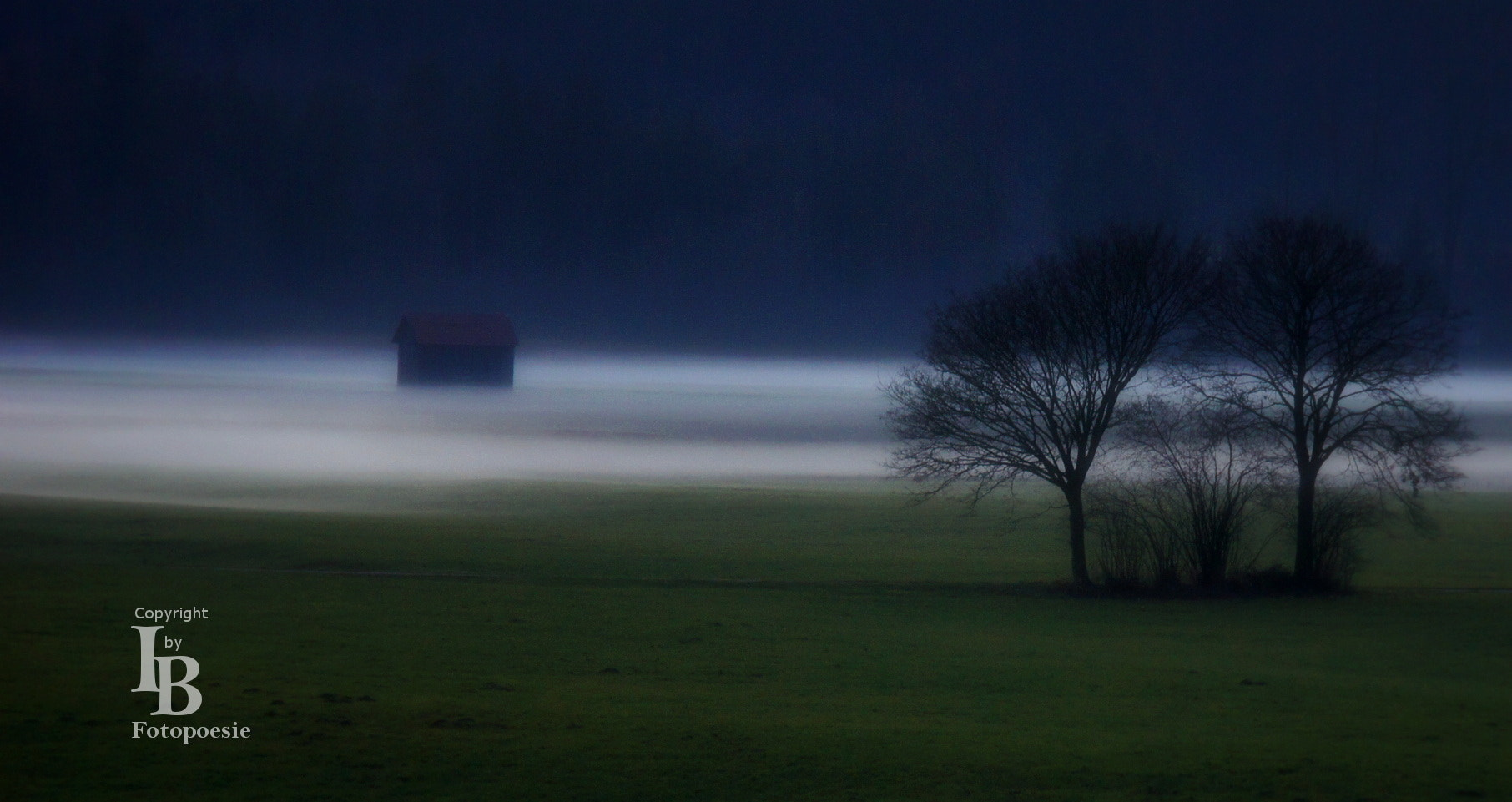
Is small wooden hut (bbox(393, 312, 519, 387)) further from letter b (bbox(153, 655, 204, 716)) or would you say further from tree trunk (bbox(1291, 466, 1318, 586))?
letter b (bbox(153, 655, 204, 716))

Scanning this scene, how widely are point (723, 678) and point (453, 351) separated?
3339 inches

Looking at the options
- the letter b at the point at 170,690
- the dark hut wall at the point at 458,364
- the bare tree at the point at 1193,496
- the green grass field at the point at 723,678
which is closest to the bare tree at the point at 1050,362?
the bare tree at the point at 1193,496

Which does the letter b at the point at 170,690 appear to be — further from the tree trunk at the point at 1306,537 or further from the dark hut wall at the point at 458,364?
the dark hut wall at the point at 458,364

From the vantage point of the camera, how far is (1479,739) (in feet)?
41.2

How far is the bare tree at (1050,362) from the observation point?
84.3 feet

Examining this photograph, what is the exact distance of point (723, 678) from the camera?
1527 centimetres

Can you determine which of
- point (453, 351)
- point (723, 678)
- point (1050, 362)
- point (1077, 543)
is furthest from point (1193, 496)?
point (453, 351)

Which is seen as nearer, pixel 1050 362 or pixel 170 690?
pixel 170 690

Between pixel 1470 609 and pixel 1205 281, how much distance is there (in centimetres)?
882

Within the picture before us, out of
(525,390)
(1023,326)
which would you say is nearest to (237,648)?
(1023,326)

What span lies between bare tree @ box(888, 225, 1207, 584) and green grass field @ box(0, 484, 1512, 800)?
266cm

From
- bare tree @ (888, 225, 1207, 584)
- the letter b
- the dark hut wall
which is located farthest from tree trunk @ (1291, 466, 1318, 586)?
the dark hut wall

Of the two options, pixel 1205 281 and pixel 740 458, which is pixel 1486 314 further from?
pixel 1205 281

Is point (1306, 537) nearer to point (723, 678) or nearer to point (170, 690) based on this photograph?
point (723, 678)
